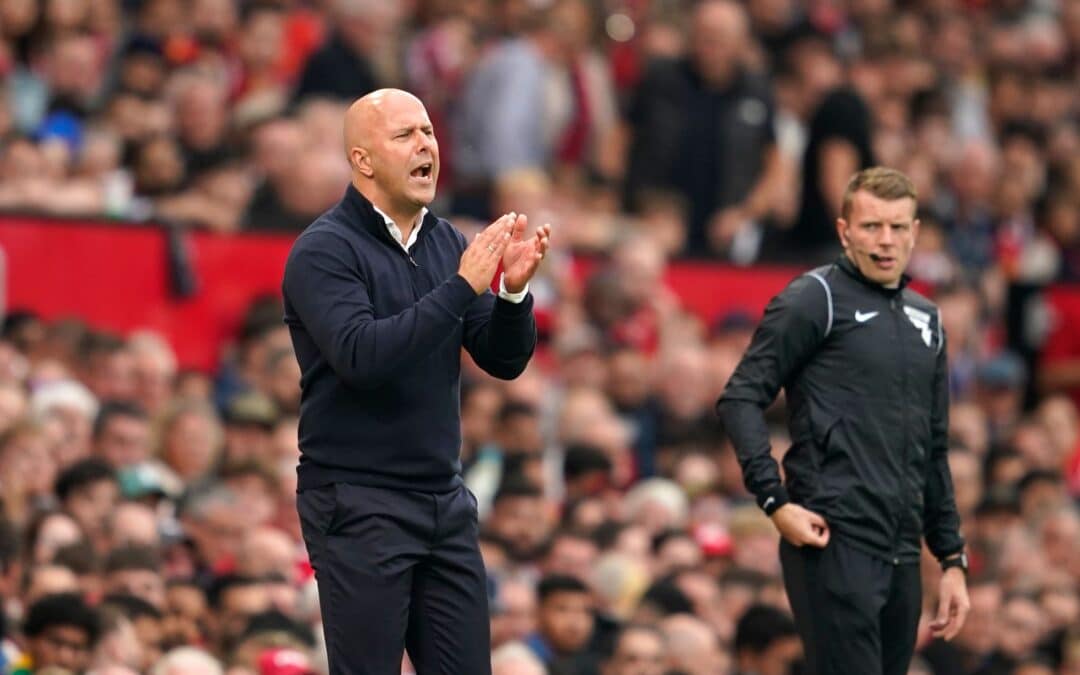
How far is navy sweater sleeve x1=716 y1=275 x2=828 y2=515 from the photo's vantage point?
7.27 meters

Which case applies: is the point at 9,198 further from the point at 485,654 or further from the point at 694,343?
the point at 485,654

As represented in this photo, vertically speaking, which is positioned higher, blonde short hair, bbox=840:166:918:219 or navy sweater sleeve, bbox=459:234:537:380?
blonde short hair, bbox=840:166:918:219

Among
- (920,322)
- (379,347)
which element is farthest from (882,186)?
(379,347)

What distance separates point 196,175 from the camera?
13.1m

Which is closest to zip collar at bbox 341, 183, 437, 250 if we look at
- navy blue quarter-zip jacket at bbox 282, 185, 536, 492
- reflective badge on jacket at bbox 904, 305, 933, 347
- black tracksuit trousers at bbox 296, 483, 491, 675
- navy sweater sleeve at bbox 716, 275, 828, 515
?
navy blue quarter-zip jacket at bbox 282, 185, 536, 492

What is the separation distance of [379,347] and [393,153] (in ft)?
1.97

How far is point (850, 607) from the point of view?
7.24 meters

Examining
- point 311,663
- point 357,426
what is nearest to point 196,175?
point 311,663

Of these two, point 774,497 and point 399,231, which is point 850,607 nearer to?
point 774,497

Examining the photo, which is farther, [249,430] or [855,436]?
[249,430]

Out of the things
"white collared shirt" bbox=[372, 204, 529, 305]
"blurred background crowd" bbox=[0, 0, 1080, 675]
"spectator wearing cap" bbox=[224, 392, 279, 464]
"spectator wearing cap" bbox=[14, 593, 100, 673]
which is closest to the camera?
"white collared shirt" bbox=[372, 204, 529, 305]

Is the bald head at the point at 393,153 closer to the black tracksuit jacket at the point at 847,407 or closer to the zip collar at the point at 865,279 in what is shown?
the black tracksuit jacket at the point at 847,407

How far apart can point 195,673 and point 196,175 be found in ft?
16.7

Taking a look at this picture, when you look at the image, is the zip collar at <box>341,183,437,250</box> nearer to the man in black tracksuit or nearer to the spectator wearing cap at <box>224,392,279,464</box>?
the man in black tracksuit
